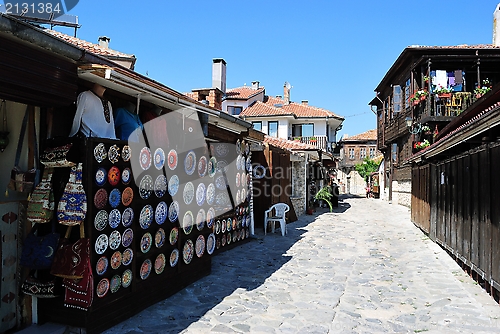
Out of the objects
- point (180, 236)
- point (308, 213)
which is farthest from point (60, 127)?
point (308, 213)

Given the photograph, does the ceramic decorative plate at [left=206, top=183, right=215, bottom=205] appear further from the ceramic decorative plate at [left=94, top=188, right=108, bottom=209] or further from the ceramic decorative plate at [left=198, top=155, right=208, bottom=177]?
the ceramic decorative plate at [left=94, top=188, right=108, bottom=209]

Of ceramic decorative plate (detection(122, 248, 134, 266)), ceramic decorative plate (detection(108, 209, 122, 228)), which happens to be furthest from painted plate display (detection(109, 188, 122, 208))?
ceramic decorative plate (detection(122, 248, 134, 266))

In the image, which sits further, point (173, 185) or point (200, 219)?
point (200, 219)

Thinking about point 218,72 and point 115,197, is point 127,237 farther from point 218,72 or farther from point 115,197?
point 218,72

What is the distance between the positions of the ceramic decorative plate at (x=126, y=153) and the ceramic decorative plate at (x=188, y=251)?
6.48 feet

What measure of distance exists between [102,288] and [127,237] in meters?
0.69

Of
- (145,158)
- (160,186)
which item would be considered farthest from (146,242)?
(145,158)

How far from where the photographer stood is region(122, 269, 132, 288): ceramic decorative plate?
15.4ft

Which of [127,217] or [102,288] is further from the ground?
[127,217]

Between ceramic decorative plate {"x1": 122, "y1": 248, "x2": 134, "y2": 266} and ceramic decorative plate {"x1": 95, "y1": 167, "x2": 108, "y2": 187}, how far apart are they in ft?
3.13

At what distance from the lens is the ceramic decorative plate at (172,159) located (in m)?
5.72

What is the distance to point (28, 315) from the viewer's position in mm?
4254

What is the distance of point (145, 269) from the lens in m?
5.12

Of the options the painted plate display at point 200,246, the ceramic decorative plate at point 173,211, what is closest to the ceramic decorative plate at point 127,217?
the ceramic decorative plate at point 173,211
